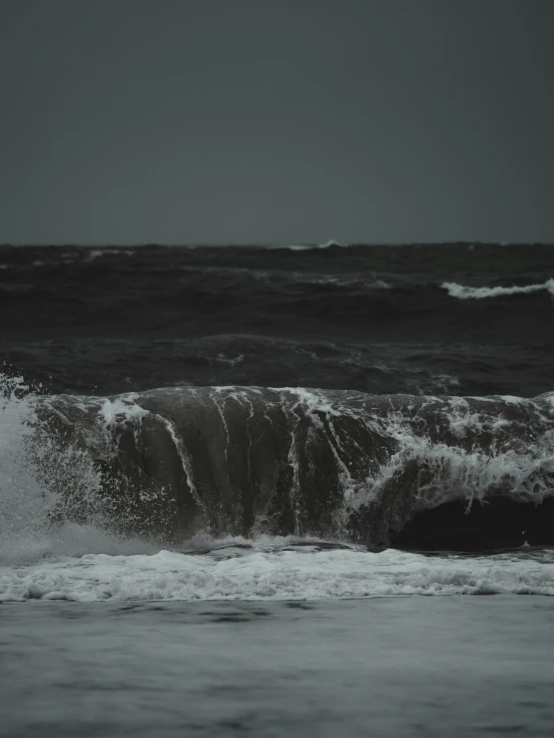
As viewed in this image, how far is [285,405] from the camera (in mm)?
9344

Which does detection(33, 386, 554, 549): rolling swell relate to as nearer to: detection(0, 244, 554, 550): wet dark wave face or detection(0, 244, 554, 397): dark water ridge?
detection(0, 244, 554, 550): wet dark wave face

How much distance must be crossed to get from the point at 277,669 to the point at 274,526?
396 centimetres

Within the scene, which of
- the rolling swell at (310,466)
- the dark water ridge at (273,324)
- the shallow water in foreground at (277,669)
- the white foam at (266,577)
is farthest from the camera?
the dark water ridge at (273,324)

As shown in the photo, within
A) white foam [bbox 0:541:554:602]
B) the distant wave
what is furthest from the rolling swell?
the distant wave

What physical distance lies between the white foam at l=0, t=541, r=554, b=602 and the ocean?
3 centimetres

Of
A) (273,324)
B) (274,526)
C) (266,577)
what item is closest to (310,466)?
(274,526)

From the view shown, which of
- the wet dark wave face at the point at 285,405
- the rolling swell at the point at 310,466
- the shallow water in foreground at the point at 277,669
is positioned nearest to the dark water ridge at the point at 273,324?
the wet dark wave face at the point at 285,405

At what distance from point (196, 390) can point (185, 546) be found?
211 centimetres

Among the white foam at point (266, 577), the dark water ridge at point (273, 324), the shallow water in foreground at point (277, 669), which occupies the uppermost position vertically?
the dark water ridge at point (273, 324)

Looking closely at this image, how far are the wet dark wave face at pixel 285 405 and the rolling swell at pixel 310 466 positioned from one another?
0.02 metres

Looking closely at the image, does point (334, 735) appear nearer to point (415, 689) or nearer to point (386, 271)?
point (415, 689)

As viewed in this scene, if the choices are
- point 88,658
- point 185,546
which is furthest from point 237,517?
point 88,658

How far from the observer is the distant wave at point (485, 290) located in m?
21.2

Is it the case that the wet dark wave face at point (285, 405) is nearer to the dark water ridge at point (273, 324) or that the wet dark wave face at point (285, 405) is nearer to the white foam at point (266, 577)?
the dark water ridge at point (273, 324)
